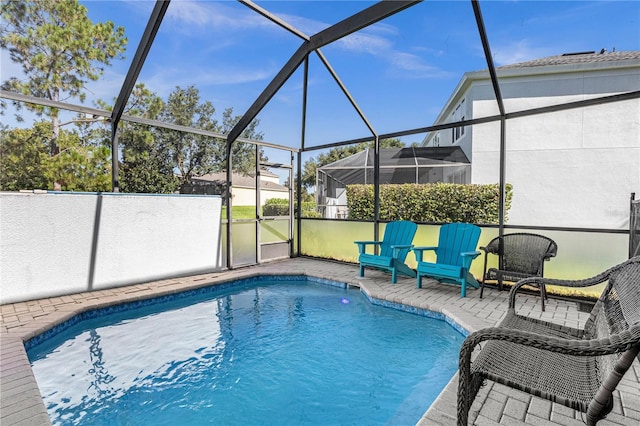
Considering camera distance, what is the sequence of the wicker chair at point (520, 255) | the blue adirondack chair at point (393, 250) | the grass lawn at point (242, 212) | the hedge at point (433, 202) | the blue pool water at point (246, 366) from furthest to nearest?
the hedge at point (433, 202)
the grass lawn at point (242, 212)
the blue adirondack chair at point (393, 250)
the wicker chair at point (520, 255)
the blue pool water at point (246, 366)

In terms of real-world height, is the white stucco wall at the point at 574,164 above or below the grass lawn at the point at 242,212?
above

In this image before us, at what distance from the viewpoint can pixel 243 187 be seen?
6.14 metres

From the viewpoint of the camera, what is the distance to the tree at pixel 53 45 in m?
7.11

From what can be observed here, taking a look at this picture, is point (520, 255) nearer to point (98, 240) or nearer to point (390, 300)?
point (390, 300)

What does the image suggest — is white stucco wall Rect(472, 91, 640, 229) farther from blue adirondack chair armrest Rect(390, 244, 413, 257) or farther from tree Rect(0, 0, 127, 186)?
tree Rect(0, 0, 127, 186)

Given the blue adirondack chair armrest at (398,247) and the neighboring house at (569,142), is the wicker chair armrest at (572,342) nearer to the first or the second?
the blue adirondack chair armrest at (398,247)

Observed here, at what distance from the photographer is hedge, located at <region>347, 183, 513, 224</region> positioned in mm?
6656

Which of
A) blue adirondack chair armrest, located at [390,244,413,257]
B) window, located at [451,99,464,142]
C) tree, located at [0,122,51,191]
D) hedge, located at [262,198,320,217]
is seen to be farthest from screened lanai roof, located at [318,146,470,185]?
tree, located at [0,122,51,191]

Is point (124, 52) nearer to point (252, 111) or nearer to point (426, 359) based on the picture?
point (252, 111)

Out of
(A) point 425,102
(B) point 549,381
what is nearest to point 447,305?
(B) point 549,381

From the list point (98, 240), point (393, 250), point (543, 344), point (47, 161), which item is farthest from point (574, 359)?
point (47, 161)

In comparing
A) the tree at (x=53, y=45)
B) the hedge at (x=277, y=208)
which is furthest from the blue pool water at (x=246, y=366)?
the tree at (x=53, y=45)

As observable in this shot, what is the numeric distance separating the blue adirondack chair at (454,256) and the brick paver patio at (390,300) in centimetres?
24

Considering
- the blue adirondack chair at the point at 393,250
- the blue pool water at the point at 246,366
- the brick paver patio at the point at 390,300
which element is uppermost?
the blue adirondack chair at the point at 393,250
